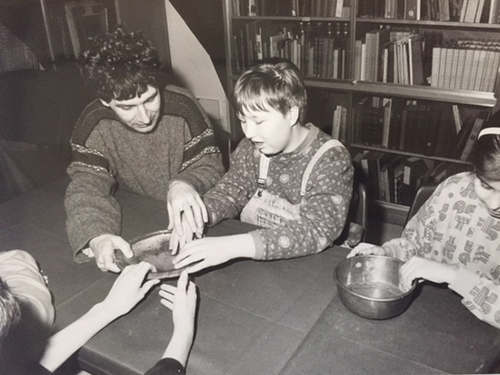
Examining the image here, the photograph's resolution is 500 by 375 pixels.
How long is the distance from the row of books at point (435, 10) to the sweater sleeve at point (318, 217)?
5.99ft

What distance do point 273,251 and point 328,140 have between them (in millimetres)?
436

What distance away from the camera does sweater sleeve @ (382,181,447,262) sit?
54.1 inches

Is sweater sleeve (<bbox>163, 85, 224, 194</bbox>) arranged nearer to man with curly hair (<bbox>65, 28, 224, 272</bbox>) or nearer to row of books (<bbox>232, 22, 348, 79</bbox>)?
man with curly hair (<bbox>65, 28, 224, 272</bbox>)

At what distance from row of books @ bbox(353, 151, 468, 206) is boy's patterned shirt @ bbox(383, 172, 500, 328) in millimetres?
1761

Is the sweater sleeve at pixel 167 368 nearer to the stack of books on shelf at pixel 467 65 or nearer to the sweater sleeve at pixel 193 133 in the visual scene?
the sweater sleeve at pixel 193 133

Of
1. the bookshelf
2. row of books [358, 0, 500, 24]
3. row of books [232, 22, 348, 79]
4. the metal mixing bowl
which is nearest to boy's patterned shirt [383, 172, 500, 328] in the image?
the metal mixing bowl

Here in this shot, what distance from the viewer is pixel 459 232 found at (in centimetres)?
138

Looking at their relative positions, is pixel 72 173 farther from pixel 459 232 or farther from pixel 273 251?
pixel 459 232

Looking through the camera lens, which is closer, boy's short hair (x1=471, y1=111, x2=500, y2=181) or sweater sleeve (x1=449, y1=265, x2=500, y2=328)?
sweater sleeve (x1=449, y1=265, x2=500, y2=328)

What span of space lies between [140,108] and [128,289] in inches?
28.9

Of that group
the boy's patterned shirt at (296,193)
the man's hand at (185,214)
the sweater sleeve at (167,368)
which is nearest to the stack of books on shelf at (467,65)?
the boy's patterned shirt at (296,193)

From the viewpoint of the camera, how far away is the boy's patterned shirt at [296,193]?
1248 mm

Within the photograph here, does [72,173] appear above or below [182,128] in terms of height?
below

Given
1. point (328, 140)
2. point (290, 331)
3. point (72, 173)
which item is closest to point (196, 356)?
point (290, 331)
